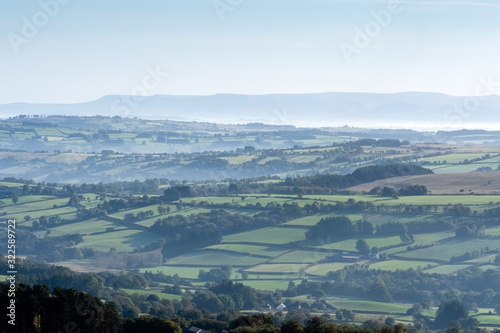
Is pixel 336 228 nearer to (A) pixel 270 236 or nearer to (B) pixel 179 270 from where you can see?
(A) pixel 270 236

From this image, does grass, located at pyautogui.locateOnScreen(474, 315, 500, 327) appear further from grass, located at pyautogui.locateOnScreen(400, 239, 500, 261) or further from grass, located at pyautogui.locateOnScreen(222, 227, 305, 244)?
grass, located at pyautogui.locateOnScreen(222, 227, 305, 244)

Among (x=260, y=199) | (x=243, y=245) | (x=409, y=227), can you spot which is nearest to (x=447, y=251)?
(x=409, y=227)

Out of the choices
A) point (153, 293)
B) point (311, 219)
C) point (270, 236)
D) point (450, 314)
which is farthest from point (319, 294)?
point (311, 219)

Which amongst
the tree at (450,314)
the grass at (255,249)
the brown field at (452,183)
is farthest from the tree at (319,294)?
the brown field at (452,183)

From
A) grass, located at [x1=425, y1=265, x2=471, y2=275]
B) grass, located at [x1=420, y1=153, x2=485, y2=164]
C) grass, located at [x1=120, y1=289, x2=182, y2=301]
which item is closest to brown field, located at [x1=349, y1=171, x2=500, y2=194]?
grass, located at [x1=420, y1=153, x2=485, y2=164]

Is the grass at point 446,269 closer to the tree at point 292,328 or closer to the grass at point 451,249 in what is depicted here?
the grass at point 451,249
